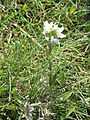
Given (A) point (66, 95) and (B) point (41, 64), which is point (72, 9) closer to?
(B) point (41, 64)

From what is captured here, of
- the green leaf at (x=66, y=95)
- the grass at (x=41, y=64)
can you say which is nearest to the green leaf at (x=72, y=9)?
the grass at (x=41, y=64)

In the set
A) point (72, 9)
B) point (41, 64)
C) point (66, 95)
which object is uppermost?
point (72, 9)

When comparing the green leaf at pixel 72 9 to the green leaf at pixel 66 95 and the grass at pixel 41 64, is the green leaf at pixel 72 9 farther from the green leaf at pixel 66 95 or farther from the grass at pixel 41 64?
the green leaf at pixel 66 95

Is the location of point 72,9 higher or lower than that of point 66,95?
higher

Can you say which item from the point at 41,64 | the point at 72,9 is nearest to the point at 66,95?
the point at 41,64

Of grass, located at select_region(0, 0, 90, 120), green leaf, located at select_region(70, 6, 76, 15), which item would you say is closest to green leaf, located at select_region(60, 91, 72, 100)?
grass, located at select_region(0, 0, 90, 120)

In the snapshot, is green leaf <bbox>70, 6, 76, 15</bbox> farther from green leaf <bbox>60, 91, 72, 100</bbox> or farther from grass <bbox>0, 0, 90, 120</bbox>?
green leaf <bbox>60, 91, 72, 100</bbox>

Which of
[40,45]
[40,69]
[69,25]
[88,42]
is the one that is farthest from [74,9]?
[40,69]

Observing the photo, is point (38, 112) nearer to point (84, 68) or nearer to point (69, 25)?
point (84, 68)
